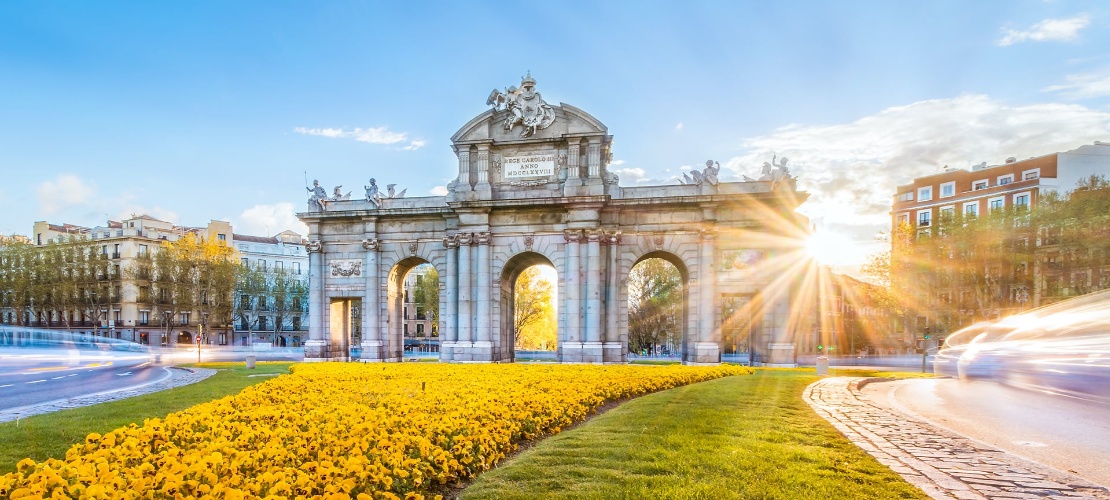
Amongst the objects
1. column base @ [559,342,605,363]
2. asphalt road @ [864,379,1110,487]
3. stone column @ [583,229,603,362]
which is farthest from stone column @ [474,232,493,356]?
asphalt road @ [864,379,1110,487]

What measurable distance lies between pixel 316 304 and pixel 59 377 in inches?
584

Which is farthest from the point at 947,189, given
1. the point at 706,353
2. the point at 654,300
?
the point at 706,353

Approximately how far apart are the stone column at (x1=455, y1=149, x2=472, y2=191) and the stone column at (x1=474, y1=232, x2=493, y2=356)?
9.77ft

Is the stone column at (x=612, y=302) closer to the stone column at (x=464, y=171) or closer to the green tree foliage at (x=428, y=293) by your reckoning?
the stone column at (x=464, y=171)

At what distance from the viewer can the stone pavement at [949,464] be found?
8.29m

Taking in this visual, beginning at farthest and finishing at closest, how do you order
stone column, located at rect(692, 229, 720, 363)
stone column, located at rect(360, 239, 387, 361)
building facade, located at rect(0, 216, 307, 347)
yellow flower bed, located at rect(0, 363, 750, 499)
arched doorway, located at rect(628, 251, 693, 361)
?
building facade, located at rect(0, 216, 307, 347), arched doorway, located at rect(628, 251, 693, 361), stone column, located at rect(360, 239, 387, 361), stone column, located at rect(692, 229, 720, 363), yellow flower bed, located at rect(0, 363, 750, 499)

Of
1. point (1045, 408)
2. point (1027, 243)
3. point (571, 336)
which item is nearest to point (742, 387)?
point (1045, 408)

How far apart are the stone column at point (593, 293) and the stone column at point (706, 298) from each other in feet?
18.6

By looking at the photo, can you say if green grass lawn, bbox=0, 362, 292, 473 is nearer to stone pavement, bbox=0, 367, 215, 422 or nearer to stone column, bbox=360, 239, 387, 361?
stone pavement, bbox=0, 367, 215, 422

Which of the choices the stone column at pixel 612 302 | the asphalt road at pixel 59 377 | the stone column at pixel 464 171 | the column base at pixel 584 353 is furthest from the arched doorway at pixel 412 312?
the asphalt road at pixel 59 377

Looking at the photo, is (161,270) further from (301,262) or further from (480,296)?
(480,296)

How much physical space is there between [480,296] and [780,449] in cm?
2915

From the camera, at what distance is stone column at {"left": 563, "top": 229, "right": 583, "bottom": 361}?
37.5 m

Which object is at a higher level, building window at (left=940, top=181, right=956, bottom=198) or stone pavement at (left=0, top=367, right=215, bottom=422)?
building window at (left=940, top=181, right=956, bottom=198)
